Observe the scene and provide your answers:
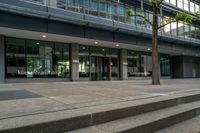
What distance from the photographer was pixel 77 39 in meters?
18.9

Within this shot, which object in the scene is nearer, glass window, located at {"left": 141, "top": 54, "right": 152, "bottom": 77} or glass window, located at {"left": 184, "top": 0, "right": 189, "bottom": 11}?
glass window, located at {"left": 141, "top": 54, "right": 152, "bottom": 77}

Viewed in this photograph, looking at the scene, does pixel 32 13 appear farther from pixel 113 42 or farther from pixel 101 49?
pixel 101 49

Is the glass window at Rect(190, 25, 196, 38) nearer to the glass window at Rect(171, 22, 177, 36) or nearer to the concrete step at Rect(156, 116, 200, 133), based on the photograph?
the glass window at Rect(171, 22, 177, 36)

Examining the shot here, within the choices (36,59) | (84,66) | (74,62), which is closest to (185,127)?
(36,59)

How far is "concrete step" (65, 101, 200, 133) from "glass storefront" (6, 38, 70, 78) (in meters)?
13.9

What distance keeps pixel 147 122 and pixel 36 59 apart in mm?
15162

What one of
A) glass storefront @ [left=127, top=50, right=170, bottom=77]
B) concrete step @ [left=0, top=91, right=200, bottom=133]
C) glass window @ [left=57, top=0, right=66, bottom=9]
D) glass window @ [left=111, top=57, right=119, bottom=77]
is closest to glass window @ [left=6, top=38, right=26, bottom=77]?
glass window @ [left=57, top=0, right=66, bottom=9]

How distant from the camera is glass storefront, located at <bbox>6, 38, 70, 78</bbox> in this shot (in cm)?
1722

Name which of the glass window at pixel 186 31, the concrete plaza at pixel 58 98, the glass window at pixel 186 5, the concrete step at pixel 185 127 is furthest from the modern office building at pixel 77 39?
the concrete step at pixel 185 127

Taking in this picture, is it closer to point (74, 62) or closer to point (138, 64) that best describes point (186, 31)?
point (138, 64)

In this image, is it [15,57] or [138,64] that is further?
[138,64]

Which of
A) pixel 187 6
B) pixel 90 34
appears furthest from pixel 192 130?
pixel 187 6

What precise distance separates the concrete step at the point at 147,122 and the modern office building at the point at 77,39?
11.8m

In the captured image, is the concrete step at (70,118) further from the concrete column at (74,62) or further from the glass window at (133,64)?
the glass window at (133,64)
